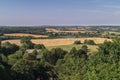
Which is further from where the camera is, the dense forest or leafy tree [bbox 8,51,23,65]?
leafy tree [bbox 8,51,23,65]

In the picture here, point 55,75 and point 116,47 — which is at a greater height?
point 116,47

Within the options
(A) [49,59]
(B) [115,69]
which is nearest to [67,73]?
(B) [115,69]

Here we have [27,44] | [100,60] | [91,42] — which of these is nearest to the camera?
[100,60]

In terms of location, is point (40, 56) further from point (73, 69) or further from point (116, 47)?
point (116, 47)

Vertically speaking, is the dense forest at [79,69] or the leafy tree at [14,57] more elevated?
the dense forest at [79,69]

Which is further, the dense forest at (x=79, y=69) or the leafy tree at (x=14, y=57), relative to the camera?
the leafy tree at (x=14, y=57)

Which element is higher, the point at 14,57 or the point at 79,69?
the point at 79,69

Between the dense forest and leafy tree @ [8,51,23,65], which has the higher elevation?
the dense forest

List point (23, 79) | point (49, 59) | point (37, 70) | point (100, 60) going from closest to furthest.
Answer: point (100, 60) < point (23, 79) < point (37, 70) < point (49, 59)

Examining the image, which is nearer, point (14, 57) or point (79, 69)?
point (79, 69)

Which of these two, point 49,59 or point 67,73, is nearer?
point 67,73
